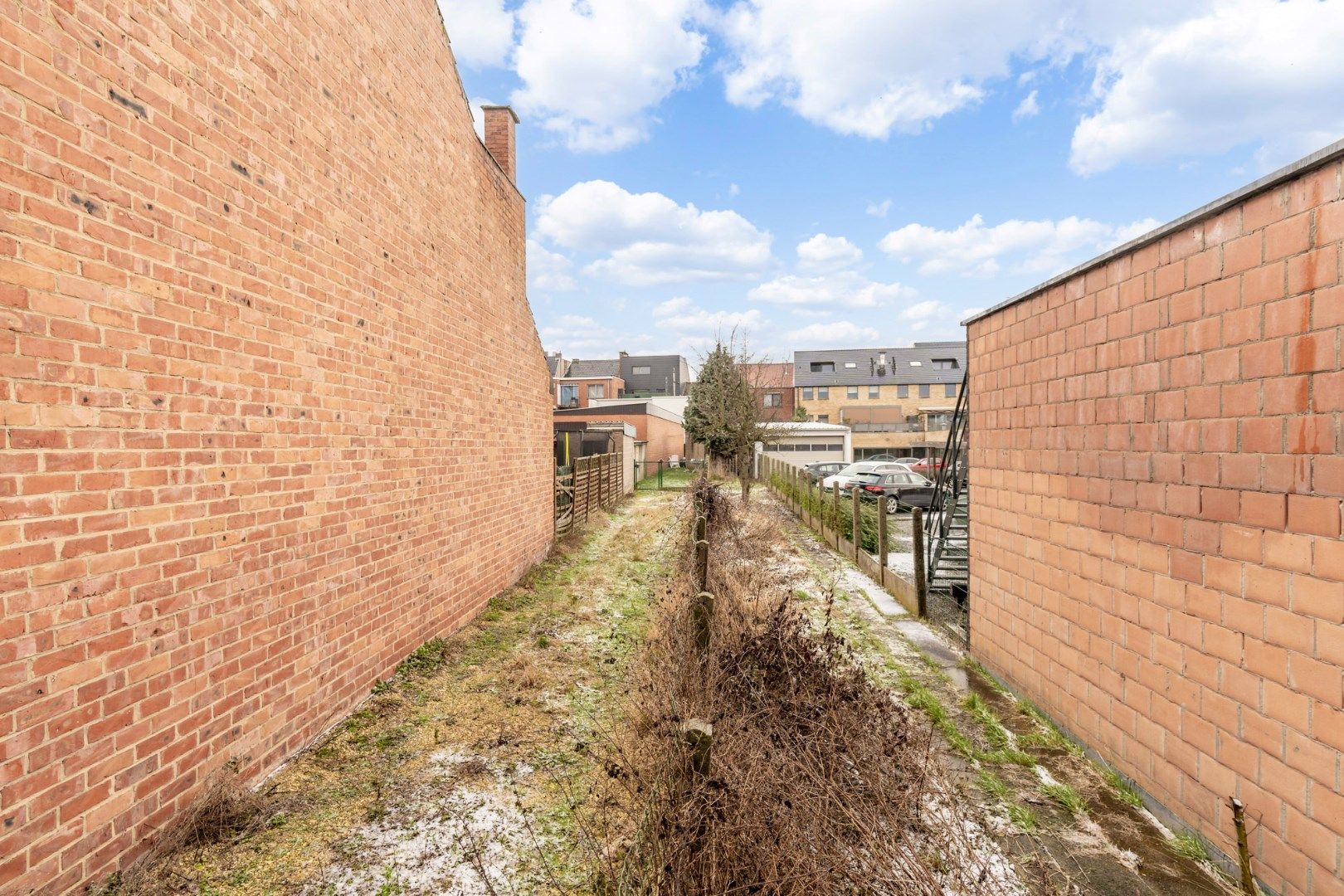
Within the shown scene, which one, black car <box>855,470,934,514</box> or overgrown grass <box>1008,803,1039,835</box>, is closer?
overgrown grass <box>1008,803,1039,835</box>

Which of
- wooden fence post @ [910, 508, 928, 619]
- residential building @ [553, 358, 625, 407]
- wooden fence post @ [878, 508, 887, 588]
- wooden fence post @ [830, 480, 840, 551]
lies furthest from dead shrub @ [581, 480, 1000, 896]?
residential building @ [553, 358, 625, 407]

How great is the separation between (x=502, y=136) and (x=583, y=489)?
784 cm

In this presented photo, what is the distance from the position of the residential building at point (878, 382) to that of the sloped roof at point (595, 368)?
19.4m

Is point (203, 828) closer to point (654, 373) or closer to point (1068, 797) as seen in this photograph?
point (1068, 797)

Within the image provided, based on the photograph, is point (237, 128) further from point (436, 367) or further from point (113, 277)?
point (436, 367)

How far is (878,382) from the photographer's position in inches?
2104

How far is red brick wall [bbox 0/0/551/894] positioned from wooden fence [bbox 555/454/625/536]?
759 centimetres

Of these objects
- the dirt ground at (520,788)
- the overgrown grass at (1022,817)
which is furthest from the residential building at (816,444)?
the overgrown grass at (1022,817)

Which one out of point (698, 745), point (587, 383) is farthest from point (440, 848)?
point (587, 383)

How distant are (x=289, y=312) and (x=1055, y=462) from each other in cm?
544

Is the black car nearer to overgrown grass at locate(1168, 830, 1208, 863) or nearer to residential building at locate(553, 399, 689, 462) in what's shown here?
residential building at locate(553, 399, 689, 462)

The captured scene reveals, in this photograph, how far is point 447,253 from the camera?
23.2 feet

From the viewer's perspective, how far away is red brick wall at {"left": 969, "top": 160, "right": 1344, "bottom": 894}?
2.82 metres

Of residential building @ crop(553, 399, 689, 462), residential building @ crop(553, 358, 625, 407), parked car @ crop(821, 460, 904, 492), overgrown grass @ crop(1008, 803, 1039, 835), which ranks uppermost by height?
residential building @ crop(553, 358, 625, 407)
